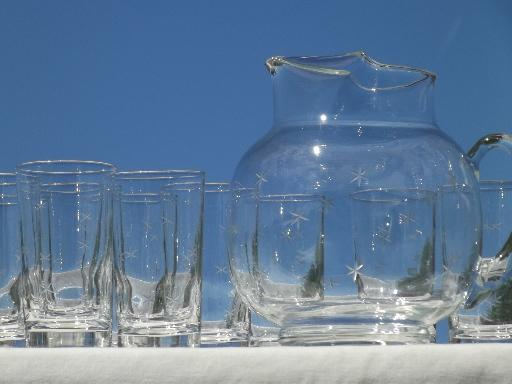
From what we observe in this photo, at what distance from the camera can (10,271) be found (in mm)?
571

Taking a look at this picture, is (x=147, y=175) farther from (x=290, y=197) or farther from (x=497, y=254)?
(x=497, y=254)

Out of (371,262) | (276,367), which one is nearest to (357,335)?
(371,262)

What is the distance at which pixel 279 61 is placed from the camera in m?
0.61

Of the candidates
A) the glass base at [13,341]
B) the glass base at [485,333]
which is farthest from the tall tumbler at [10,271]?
the glass base at [485,333]

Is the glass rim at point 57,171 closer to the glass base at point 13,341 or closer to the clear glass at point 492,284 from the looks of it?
the glass base at point 13,341

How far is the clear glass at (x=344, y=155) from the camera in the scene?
0.55m

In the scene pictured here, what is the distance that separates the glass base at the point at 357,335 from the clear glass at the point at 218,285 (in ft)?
0.29

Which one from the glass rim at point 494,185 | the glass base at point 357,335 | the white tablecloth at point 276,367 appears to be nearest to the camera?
the white tablecloth at point 276,367

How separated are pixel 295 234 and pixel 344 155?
2.3 inches

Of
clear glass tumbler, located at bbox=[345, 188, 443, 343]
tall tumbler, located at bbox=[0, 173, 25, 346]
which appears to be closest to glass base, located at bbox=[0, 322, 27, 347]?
tall tumbler, located at bbox=[0, 173, 25, 346]

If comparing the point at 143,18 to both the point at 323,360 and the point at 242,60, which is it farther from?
the point at 323,360

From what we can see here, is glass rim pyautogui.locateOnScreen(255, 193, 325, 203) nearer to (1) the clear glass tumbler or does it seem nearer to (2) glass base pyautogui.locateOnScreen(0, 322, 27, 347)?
(1) the clear glass tumbler

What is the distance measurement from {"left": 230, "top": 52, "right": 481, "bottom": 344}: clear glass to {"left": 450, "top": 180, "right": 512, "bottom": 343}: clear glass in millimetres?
44

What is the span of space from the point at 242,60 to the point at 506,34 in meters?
0.90
